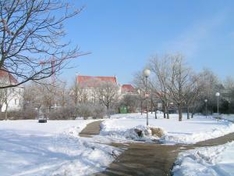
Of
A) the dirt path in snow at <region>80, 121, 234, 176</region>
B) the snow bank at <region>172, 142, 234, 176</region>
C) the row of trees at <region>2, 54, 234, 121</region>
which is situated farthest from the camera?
the row of trees at <region>2, 54, 234, 121</region>

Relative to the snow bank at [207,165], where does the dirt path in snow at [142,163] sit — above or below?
below

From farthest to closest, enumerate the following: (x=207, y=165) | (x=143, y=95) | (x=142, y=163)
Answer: (x=143, y=95), (x=142, y=163), (x=207, y=165)

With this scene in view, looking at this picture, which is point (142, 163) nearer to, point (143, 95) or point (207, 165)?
point (207, 165)

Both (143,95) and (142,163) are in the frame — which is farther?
(143,95)

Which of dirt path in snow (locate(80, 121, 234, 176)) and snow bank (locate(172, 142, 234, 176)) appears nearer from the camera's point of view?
snow bank (locate(172, 142, 234, 176))

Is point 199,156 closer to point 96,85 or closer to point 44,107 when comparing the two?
point 44,107

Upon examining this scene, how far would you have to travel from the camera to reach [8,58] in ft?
34.7

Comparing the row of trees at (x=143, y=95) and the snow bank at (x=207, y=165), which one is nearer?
the snow bank at (x=207, y=165)

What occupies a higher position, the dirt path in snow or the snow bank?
the snow bank

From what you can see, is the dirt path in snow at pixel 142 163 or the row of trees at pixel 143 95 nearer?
the dirt path in snow at pixel 142 163

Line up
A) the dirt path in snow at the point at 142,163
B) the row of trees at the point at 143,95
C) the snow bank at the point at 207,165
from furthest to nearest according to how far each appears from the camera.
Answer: the row of trees at the point at 143,95 < the dirt path in snow at the point at 142,163 < the snow bank at the point at 207,165

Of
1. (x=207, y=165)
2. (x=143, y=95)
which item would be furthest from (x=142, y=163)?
(x=143, y=95)

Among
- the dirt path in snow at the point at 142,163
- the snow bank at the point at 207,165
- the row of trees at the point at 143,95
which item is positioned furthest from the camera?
the row of trees at the point at 143,95

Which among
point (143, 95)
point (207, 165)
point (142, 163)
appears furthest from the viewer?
point (143, 95)
